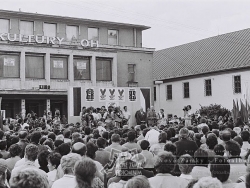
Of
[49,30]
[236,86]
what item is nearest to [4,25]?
[49,30]

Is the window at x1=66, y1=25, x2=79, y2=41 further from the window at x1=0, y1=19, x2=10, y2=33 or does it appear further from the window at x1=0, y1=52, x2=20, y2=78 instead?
the window at x1=0, y1=52, x2=20, y2=78

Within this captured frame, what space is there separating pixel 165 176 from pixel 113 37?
125 ft

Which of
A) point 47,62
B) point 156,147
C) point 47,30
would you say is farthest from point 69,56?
point 156,147

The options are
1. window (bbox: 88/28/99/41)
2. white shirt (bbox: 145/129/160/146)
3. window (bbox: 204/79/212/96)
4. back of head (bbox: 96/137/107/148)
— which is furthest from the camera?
window (bbox: 88/28/99/41)

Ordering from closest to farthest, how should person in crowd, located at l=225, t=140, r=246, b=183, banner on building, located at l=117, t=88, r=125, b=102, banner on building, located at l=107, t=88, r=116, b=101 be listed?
person in crowd, located at l=225, t=140, r=246, b=183 → banner on building, located at l=107, t=88, r=116, b=101 → banner on building, located at l=117, t=88, r=125, b=102

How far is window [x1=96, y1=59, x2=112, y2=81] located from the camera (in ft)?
125

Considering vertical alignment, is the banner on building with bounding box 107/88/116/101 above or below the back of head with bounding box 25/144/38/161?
above

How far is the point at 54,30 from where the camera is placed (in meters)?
40.0

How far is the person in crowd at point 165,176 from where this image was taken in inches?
213

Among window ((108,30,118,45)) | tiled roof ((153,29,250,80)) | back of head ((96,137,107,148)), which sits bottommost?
back of head ((96,137,107,148))

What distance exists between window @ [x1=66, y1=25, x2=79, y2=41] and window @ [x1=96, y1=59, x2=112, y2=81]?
4.66 metres

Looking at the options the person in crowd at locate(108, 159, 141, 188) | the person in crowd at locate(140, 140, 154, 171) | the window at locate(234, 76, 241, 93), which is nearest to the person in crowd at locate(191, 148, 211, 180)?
the person in crowd at locate(108, 159, 141, 188)

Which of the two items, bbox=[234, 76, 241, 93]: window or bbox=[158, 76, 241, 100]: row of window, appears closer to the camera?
bbox=[234, 76, 241, 93]: window

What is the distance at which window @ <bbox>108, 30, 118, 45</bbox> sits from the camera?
1677 inches
